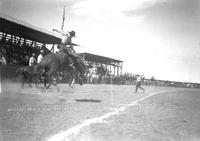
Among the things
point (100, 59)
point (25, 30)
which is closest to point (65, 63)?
point (25, 30)

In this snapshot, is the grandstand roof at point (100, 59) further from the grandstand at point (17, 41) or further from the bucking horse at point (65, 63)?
the bucking horse at point (65, 63)

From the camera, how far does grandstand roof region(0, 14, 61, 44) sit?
16.8 meters

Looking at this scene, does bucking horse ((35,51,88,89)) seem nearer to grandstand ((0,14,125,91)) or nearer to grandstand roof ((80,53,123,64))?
grandstand ((0,14,125,91))

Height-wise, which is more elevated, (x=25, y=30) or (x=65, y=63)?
(x=25, y=30)

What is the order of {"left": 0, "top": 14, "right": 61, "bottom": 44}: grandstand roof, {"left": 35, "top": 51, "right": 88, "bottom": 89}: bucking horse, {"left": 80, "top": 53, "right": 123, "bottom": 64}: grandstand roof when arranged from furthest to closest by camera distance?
{"left": 80, "top": 53, "right": 123, "bottom": 64}: grandstand roof
{"left": 0, "top": 14, "right": 61, "bottom": 44}: grandstand roof
{"left": 35, "top": 51, "right": 88, "bottom": 89}: bucking horse

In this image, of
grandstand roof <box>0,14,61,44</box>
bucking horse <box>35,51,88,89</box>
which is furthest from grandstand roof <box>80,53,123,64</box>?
bucking horse <box>35,51,88,89</box>

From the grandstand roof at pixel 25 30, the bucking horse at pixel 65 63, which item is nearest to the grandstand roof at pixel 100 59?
the grandstand roof at pixel 25 30

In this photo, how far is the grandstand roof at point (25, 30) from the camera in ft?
55.1

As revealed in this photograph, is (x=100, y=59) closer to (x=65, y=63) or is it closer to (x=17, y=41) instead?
(x=17, y=41)

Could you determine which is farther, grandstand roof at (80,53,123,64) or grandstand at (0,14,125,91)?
grandstand roof at (80,53,123,64)

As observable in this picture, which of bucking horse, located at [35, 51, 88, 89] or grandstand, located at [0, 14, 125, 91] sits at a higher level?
grandstand, located at [0, 14, 125, 91]

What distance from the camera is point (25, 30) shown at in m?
19.3

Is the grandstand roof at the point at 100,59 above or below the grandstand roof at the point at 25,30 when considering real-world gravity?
below

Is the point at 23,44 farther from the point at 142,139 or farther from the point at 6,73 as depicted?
the point at 142,139
